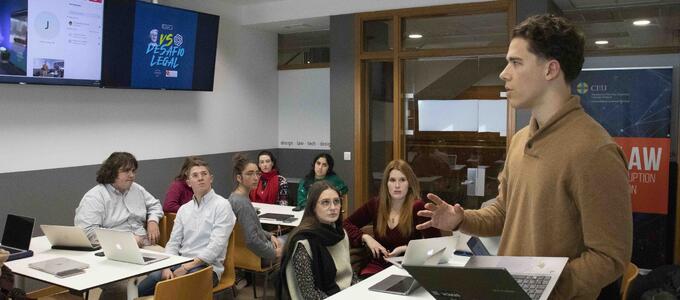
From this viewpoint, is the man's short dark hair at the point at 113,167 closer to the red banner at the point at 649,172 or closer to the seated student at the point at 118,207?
the seated student at the point at 118,207

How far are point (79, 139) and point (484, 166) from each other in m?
4.13

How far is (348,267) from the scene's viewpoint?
326cm

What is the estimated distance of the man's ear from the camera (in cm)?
141

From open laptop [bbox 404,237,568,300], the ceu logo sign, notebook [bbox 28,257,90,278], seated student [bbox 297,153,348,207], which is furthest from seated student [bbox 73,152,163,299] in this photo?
the ceu logo sign

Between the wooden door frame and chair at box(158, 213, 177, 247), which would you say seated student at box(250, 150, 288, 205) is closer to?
the wooden door frame

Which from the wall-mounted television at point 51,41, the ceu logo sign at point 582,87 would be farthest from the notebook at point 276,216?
the ceu logo sign at point 582,87

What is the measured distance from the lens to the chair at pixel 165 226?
4.55 meters

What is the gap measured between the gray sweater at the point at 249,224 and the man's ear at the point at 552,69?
115 inches

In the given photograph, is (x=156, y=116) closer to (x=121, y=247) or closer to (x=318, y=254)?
(x=121, y=247)

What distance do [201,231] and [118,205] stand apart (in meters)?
0.88

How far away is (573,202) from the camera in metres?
1.37

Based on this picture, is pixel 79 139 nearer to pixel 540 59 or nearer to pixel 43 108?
pixel 43 108

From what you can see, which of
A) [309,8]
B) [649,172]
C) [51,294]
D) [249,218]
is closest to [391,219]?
[249,218]

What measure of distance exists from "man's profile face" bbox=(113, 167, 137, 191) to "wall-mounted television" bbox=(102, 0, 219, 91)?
1279mm
